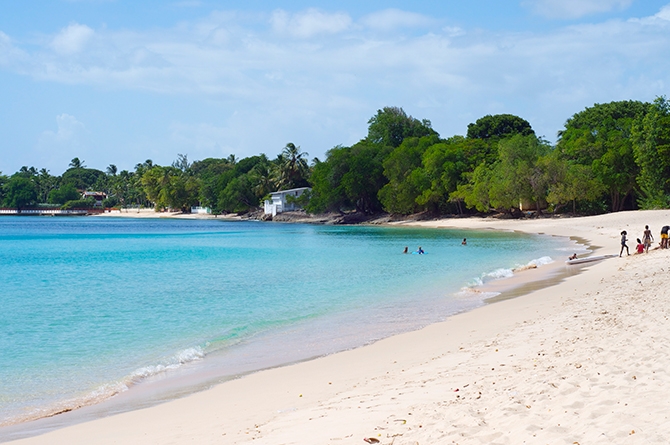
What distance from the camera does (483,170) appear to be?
6844 cm

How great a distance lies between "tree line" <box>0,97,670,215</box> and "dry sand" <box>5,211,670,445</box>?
4967 centimetres

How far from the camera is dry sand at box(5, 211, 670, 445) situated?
5.46m

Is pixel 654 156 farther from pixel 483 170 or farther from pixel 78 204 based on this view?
pixel 78 204

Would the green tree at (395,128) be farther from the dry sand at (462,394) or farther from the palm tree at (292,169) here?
the dry sand at (462,394)

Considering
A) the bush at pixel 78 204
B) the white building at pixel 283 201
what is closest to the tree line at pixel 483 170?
the white building at pixel 283 201

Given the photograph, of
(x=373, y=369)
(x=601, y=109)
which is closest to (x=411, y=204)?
(x=601, y=109)

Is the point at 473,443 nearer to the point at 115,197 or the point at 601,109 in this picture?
the point at 601,109

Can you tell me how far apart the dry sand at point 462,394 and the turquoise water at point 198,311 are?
163cm

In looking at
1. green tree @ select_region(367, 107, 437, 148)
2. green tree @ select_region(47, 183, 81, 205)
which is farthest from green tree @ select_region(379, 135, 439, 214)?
green tree @ select_region(47, 183, 81, 205)

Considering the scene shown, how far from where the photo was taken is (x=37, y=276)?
29141 mm

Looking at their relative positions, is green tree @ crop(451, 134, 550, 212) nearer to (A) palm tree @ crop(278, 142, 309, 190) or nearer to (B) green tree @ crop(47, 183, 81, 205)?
(A) palm tree @ crop(278, 142, 309, 190)

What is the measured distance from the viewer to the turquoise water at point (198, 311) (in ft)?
35.6

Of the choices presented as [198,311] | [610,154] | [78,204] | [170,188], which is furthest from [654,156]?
[78,204]

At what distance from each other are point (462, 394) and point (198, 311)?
12411 millimetres
